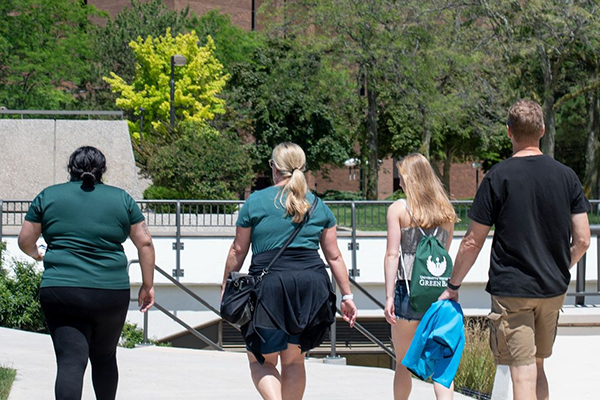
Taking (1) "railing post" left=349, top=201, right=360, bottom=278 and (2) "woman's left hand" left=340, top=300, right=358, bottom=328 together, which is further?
(1) "railing post" left=349, top=201, right=360, bottom=278

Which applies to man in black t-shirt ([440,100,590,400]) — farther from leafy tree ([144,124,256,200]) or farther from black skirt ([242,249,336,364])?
leafy tree ([144,124,256,200])

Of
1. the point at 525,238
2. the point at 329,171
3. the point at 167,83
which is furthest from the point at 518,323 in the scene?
the point at 329,171

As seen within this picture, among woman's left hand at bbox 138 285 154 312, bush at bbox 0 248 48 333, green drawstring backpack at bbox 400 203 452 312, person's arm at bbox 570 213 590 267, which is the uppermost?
person's arm at bbox 570 213 590 267

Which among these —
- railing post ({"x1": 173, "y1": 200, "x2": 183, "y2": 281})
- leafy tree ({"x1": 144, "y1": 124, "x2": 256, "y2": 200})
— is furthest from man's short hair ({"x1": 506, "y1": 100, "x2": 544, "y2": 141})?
leafy tree ({"x1": 144, "y1": 124, "x2": 256, "y2": 200})

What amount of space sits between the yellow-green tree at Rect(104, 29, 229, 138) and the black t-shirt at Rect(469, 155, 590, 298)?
42225mm

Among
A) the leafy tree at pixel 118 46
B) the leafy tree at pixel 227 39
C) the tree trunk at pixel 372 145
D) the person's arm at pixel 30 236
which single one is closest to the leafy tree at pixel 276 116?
the leafy tree at pixel 227 39

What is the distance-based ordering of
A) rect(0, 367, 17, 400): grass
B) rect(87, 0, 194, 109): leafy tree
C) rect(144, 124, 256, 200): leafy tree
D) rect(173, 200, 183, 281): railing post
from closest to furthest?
rect(0, 367, 17, 400): grass → rect(173, 200, 183, 281): railing post → rect(144, 124, 256, 200): leafy tree → rect(87, 0, 194, 109): leafy tree

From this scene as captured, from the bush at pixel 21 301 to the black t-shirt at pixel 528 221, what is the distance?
8692 millimetres

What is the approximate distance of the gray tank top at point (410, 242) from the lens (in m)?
5.45

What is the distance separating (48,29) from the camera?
4353 cm

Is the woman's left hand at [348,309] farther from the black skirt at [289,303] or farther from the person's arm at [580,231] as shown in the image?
the person's arm at [580,231]

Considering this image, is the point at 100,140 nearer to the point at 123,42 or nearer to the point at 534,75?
the point at 534,75

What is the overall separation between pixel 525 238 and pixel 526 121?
2.07ft

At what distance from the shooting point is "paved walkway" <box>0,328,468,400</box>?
7055mm
